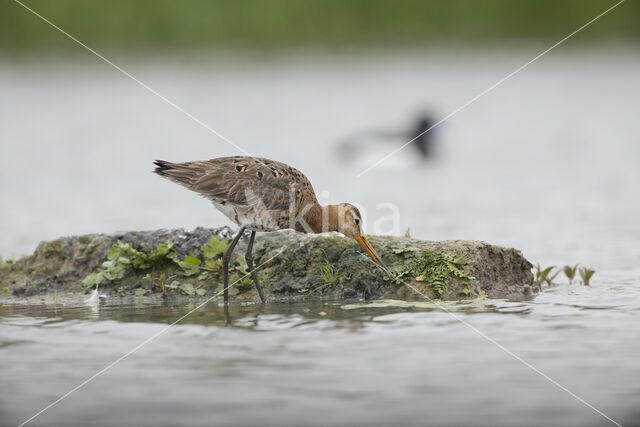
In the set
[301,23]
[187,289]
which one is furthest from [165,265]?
[301,23]

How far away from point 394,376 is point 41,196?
12272 millimetres

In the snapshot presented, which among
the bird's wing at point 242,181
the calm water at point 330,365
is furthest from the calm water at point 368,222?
the bird's wing at point 242,181

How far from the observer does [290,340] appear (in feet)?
20.0

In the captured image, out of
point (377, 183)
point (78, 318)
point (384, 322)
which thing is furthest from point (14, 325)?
point (377, 183)

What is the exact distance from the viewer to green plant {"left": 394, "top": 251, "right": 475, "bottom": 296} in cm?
793

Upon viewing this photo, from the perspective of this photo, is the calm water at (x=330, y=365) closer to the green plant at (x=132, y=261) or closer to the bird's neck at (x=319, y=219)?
the green plant at (x=132, y=261)

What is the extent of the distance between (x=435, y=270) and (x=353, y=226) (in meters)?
1.03

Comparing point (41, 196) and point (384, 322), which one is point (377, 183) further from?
point (384, 322)

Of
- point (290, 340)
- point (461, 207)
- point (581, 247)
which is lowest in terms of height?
point (290, 340)

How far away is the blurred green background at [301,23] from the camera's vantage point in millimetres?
25891

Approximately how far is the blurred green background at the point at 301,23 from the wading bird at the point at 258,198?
1824 centimetres

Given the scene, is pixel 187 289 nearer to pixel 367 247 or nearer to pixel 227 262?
pixel 227 262

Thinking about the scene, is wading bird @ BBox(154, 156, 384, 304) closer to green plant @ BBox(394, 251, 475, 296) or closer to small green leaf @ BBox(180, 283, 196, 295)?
small green leaf @ BBox(180, 283, 196, 295)

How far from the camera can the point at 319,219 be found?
29.3 feet
